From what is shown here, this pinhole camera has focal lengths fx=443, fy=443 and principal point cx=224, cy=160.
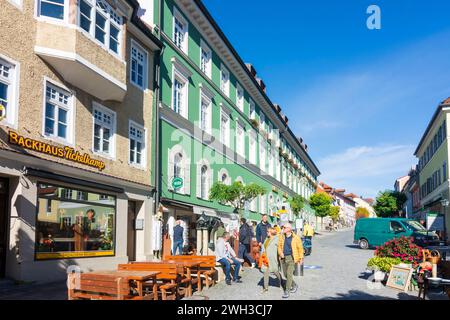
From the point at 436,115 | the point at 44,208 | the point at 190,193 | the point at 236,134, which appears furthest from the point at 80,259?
the point at 436,115

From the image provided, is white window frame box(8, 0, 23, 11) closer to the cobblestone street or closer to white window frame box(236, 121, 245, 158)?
the cobblestone street

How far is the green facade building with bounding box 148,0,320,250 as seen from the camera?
66.6 feet

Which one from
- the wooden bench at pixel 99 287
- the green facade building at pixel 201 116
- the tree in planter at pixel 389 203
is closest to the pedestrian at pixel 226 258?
the wooden bench at pixel 99 287

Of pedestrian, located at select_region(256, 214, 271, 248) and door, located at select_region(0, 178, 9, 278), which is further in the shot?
pedestrian, located at select_region(256, 214, 271, 248)

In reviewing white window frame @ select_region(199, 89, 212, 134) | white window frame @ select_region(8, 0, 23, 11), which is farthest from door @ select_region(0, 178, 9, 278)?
white window frame @ select_region(199, 89, 212, 134)

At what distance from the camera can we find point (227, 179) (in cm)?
2838

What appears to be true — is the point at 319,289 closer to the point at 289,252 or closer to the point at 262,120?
the point at 289,252

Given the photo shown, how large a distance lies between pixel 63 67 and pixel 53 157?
8.87 feet

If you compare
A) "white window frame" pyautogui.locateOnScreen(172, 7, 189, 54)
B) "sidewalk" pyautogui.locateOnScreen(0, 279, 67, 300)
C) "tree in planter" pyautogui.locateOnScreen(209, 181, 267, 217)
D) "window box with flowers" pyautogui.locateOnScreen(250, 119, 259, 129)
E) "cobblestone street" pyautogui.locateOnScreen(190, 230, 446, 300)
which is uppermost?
"white window frame" pyautogui.locateOnScreen(172, 7, 189, 54)

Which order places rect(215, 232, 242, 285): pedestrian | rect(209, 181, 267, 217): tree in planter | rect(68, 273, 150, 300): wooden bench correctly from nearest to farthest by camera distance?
rect(68, 273, 150, 300): wooden bench
rect(215, 232, 242, 285): pedestrian
rect(209, 181, 267, 217): tree in planter

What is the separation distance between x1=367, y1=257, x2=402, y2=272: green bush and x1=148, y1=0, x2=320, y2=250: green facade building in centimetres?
937

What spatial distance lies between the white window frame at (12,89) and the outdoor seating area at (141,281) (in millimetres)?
4718

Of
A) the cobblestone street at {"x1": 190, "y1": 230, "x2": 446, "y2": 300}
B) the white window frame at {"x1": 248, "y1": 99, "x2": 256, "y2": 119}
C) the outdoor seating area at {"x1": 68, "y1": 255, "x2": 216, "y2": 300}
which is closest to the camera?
the outdoor seating area at {"x1": 68, "y1": 255, "x2": 216, "y2": 300}

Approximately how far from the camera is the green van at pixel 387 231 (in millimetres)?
25188
